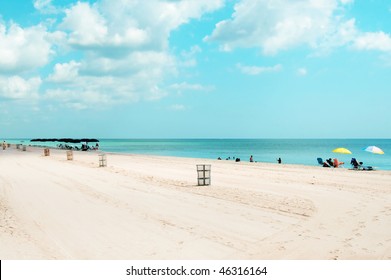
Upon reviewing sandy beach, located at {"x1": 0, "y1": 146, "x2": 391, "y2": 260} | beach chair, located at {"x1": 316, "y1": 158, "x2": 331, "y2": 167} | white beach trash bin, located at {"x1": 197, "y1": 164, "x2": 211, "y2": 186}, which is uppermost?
white beach trash bin, located at {"x1": 197, "y1": 164, "x2": 211, "y2": 186}

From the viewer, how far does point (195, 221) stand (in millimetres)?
8805

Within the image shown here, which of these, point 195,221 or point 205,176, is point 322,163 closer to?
point 205,176

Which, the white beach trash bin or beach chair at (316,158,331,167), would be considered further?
beach chair at (316,158,331,167)

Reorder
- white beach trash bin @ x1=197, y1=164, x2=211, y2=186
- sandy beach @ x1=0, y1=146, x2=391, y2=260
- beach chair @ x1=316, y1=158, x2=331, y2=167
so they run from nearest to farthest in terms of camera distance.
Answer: sandy beach @ x1=0, y1=146, x2=391, y2=260 → white beach trash bin @ x1=197, y1=164, x2=211, y2=186 → beach chair @ x1=316, y1=158, x2=331, y2=167

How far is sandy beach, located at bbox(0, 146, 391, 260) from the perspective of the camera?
664cm

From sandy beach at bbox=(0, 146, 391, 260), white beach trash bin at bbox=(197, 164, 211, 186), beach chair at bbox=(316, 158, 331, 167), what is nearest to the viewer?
sandy beach at bbox=(0, 146, 391, 260)

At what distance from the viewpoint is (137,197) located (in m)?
12.1

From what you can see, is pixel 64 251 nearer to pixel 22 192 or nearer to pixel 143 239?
pixel 143 239

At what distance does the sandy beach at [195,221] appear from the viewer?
664cm

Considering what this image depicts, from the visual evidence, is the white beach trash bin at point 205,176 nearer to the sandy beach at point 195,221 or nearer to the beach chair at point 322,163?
the sandy beach at point 195,221

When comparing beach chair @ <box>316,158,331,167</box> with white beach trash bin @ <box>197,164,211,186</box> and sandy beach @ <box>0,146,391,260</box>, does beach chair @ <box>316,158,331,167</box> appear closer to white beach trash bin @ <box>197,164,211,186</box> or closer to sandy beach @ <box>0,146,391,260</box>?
sandy beach @ <box>0,146,391,260</box>

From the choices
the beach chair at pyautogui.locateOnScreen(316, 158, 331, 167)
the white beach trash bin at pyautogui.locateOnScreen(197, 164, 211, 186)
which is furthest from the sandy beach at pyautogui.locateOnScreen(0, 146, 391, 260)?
the beach chair at pyautogui.locateOnScreen(316, 158, 331, 167)

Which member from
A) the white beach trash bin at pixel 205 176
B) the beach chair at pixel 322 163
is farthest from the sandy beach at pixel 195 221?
the beach chair at pixel 322 163
